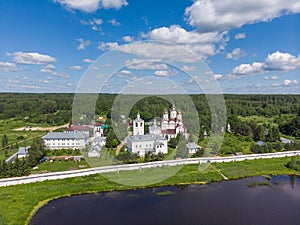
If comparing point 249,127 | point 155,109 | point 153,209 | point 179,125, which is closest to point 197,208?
point 153,209

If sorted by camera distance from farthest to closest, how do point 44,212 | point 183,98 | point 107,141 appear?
point 183,98 → point 107,141 → point 44,212

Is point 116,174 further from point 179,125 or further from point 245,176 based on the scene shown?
point 179,125

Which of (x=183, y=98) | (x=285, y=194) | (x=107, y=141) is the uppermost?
(x=183, y=98)

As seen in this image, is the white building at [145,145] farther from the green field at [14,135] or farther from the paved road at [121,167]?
the green field at [14,135]

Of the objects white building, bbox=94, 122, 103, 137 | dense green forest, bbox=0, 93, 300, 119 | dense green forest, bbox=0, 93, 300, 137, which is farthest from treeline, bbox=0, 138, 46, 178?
dense green forest, bbox=0, 93, 300, 119

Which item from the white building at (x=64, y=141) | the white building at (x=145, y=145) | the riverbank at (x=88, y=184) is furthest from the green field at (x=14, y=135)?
the white building at (x=145, y=145)

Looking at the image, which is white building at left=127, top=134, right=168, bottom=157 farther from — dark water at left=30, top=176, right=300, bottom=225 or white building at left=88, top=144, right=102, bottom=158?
dark water at left=30, top=176, right=300, bottom=225
